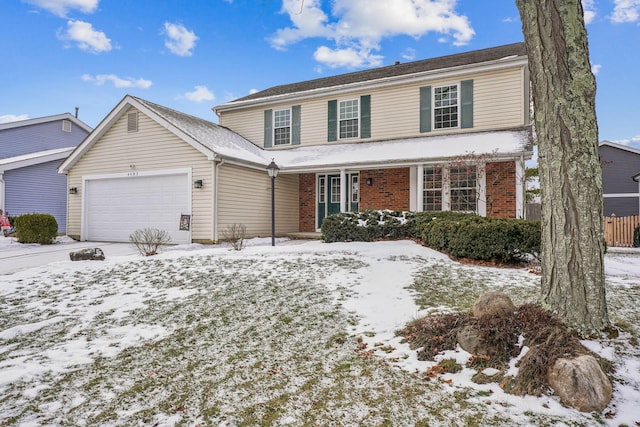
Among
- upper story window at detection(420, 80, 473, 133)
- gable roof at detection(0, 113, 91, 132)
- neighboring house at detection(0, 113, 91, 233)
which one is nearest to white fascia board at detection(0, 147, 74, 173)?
neighboring house at detection(0, 113, 91, 233)

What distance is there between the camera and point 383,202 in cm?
1272

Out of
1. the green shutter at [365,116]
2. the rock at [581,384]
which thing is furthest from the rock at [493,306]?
the green shutter at [365,116]

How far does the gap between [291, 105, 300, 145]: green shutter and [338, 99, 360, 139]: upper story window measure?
175 centimetres

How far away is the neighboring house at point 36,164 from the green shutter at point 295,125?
12.5 metres

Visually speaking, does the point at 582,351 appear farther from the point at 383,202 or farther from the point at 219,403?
the point at 383,202

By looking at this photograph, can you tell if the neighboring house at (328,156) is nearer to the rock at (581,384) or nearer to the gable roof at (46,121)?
the rock at (581,384)

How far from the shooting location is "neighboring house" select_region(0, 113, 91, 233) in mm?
16203

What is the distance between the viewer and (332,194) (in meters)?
14.0

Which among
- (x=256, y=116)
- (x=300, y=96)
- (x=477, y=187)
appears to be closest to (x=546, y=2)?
(x=477, y=187)

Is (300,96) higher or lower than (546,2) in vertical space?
higher

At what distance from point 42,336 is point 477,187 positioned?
421 inches

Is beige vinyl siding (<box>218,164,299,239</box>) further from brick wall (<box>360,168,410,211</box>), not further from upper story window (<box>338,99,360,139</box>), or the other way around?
brick wall (<box>360,168,410,211</box>)

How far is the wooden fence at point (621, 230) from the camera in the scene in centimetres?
1220

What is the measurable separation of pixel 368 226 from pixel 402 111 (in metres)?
5.90
